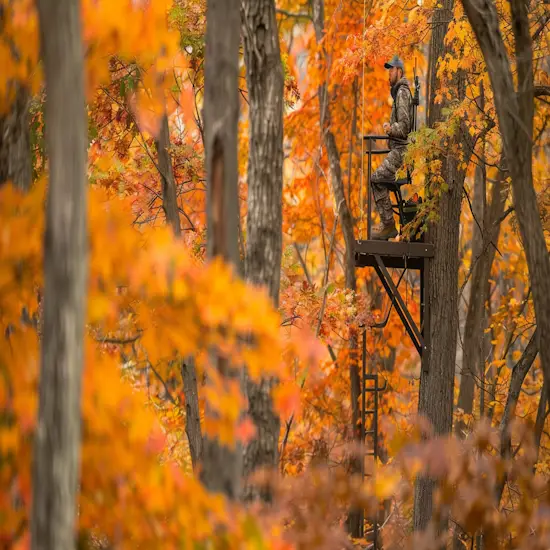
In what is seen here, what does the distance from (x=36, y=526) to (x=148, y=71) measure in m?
7.73

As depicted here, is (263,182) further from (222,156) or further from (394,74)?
(394,74)

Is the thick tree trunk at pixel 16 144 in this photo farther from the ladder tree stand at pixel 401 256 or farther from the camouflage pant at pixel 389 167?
the camouflage pant at pixel 389 167

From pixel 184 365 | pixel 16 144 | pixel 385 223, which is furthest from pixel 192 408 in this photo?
pixel 16 144

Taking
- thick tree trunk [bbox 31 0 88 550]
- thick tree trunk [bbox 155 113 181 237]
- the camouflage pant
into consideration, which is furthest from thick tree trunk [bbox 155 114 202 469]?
thick tree trunk [bbox 31 0 88 550]

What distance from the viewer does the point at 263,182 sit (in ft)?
19.4

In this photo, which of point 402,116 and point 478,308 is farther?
point 478,308

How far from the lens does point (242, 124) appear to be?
19.1 metres

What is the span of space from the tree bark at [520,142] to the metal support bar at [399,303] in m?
5.08

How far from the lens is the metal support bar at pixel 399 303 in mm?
10981

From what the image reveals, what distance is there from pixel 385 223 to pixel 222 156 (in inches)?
258

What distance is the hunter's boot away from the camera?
435 inches

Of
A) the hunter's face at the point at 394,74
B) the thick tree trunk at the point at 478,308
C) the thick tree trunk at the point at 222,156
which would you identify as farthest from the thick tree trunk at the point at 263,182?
the thick tree trunk at the point at 478,308

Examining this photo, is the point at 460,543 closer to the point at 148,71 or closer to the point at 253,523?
the point at 148,71

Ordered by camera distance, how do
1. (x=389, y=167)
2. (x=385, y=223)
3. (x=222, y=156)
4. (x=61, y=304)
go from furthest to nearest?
(x=385, y=223) < (x=389, y=167) < (x=222, y=156) < (x=61, y=304)
